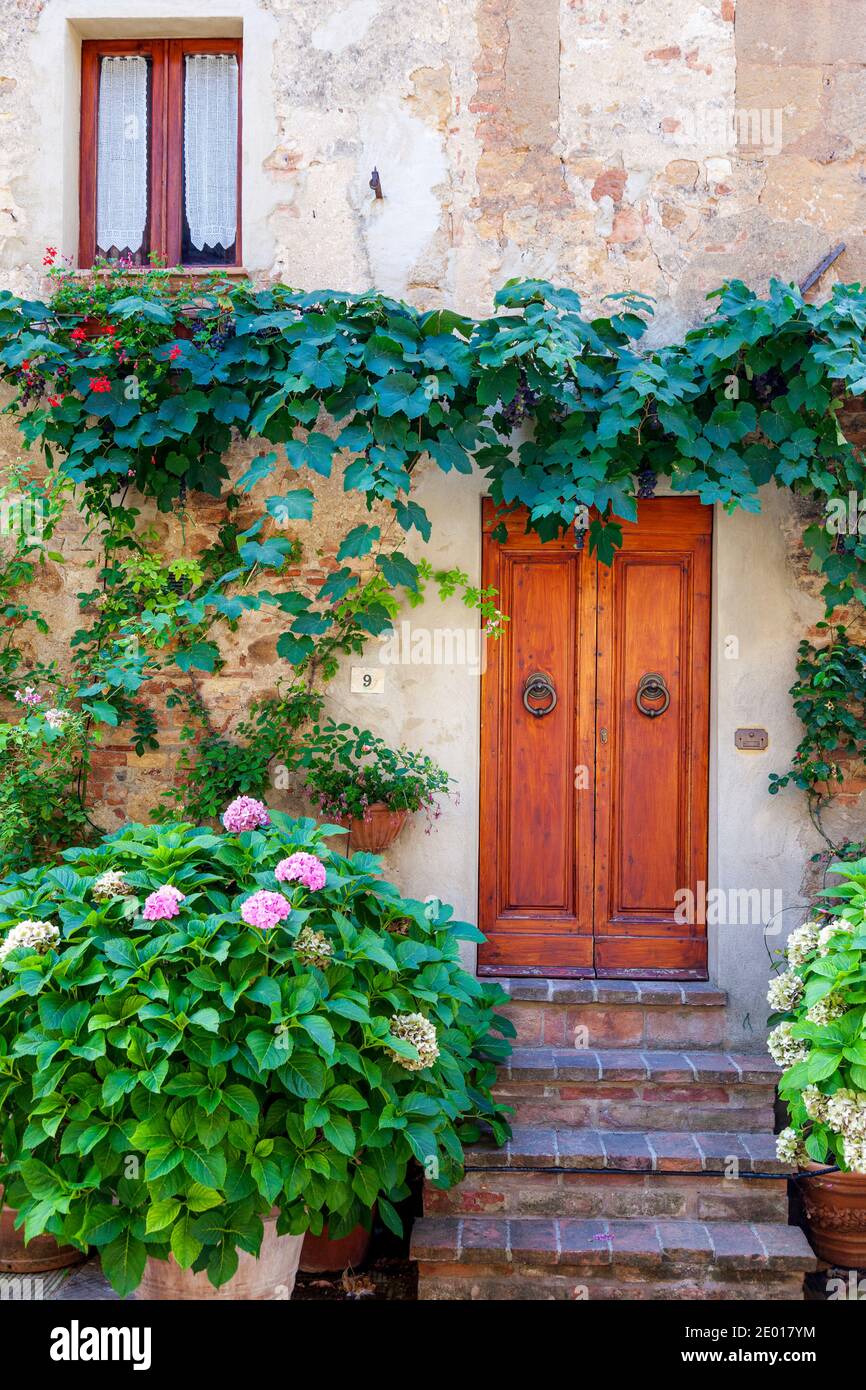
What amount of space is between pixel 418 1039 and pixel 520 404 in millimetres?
2597

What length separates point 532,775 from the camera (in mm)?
5066

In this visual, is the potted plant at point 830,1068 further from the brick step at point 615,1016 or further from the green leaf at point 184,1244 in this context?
the green leaf at point 184,1244

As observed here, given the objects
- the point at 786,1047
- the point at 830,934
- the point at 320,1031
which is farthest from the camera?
the point at 786,1047

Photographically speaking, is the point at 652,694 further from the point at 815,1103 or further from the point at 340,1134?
the point at 340,1134

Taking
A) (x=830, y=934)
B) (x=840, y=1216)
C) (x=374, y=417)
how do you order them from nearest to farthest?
(x=830, y=934) → (x=840, y=1216) → (x=374, y=417)

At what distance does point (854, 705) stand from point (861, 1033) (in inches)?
69.9

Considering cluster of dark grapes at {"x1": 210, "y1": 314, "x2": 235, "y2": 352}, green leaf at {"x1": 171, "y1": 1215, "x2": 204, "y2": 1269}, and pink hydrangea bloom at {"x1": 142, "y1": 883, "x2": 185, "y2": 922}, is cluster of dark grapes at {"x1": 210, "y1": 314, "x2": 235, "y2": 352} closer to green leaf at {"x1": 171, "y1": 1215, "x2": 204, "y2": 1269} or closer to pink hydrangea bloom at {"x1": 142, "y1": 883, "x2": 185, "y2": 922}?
pink hydrangea bloom at {"x1": 142, "y1": 883, "x2": 185, "y2": 922}

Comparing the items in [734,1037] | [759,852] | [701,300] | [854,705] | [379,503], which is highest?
[701,300]

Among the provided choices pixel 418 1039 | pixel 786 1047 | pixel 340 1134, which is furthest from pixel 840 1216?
pixel 340 1134

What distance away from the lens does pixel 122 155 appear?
5.37 meters

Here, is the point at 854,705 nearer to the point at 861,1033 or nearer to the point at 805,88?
the point at 861,1033

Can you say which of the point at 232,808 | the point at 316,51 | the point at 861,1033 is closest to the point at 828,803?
the point at 861,1033

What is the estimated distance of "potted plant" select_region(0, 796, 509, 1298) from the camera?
10.3 ft

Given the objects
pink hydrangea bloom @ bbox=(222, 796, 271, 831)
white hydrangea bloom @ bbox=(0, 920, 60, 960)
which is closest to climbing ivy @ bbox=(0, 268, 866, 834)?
pink hydrangea bloom @ bbox=(222, 796, 271, 831)
